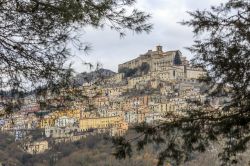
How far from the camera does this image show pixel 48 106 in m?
5.66

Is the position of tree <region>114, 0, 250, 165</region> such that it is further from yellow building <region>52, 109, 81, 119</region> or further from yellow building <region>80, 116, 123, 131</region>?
yellow building <region>80, 116, 123, 131</region>

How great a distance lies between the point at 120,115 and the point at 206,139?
300 feet

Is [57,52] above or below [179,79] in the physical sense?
below

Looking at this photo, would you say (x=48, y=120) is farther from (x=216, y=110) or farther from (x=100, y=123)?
(x=100, y=123)

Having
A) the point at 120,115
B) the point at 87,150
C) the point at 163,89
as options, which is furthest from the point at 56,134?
the point at 163,89

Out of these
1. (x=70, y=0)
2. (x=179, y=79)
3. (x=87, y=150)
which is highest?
(x=179, y=79)

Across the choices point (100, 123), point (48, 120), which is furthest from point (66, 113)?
point (100, 123)

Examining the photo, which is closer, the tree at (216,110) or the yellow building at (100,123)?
the tree at (216,110)

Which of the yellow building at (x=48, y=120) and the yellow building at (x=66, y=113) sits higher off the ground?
the yellow building at (x=66, y=113)

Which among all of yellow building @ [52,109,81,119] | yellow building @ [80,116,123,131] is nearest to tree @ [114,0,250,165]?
yellow building @ [52,109,81,119]

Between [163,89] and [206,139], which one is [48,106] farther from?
[163,89]

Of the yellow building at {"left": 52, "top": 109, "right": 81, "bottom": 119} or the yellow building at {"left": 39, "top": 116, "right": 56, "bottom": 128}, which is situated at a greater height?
the yellow building at {"left": 52, "top": 109, "right": 81, "bottom": 119}

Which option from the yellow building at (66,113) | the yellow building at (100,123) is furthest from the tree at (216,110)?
the yellow building at (100,123)

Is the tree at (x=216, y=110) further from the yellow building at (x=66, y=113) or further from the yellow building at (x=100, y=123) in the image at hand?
the yellow building at (x=100, y=123)
